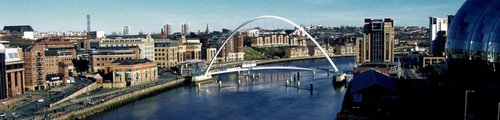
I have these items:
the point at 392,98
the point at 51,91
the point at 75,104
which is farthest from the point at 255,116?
the point at 51,91

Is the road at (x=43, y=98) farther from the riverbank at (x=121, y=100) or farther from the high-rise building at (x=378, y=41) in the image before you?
the high-rise building at (x=378, y=41)

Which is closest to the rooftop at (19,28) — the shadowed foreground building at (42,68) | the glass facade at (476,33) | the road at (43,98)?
the shadowed foreground building at (42,68)

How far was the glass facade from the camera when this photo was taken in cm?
1353

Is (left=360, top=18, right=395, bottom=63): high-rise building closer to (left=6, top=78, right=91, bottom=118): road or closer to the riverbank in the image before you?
the riverbank

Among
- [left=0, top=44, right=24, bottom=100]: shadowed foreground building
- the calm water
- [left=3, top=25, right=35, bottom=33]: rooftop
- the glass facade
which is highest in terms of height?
[left=3, top=25, right=35, bottom=33]: rooftop

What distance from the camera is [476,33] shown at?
1438 centimetres

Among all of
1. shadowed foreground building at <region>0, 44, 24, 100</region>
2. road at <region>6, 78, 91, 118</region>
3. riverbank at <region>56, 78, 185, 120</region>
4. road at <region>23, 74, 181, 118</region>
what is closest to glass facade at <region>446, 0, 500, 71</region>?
riverbank at <region>56, 78, 185, 120</region>

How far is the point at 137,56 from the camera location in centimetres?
5097

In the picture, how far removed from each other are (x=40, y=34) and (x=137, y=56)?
55.7 metres

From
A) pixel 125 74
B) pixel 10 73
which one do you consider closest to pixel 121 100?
pixel 10 73

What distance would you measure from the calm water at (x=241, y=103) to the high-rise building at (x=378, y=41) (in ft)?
41.0

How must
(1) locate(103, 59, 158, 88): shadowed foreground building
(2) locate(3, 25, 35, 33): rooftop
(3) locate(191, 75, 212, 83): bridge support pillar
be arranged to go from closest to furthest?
(1) locate(103, 59, 158, 88): shadowed foreground building < (3) locate(191, 75, 212, 83): bridge support pillar < (2) locate(3, 25, 35, 33): rooftop

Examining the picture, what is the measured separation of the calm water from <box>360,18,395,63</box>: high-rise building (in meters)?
12.5

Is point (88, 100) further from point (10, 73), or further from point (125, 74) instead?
point (125, 74)
